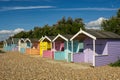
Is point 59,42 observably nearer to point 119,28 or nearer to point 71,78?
point 119,28

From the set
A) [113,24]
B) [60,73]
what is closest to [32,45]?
[113,24]

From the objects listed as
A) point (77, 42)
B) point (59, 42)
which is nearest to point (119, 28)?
point (77, 42)

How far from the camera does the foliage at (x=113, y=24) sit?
30.3 m

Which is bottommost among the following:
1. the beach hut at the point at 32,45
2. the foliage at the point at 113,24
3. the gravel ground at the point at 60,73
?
the gravel ground at the point at 60,73

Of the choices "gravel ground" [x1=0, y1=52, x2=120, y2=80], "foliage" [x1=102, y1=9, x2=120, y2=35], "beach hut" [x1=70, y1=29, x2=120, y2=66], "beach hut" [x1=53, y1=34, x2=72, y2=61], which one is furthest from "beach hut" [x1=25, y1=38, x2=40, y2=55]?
"gravel ground" [x1=0, y1=52, x2=120, y2=80]

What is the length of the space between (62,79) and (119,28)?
18.7 metres

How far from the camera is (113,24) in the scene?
102 ft

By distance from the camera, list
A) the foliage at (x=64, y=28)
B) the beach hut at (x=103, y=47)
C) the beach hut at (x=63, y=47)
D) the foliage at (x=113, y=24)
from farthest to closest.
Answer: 1. the foliage at (x=64, y=28)
2. the foliage at (x=113, y=24)
3. the beach hut at (x=63, y=47)
4. the beach hut at (x=103, y=47)

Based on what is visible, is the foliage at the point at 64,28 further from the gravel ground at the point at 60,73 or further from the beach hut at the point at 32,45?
the gravel ground at the point at 60,73

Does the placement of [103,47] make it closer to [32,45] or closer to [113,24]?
[113,24]

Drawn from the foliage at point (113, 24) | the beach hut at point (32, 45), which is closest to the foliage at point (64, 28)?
the beach hut at point (32, 45)

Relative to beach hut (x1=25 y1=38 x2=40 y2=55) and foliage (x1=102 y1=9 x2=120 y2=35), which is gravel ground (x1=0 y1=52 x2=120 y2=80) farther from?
beach hut (x1=25 y1=38 x2=40 y2=55)

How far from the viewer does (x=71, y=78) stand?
44.0 feet

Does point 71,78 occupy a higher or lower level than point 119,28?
lower
